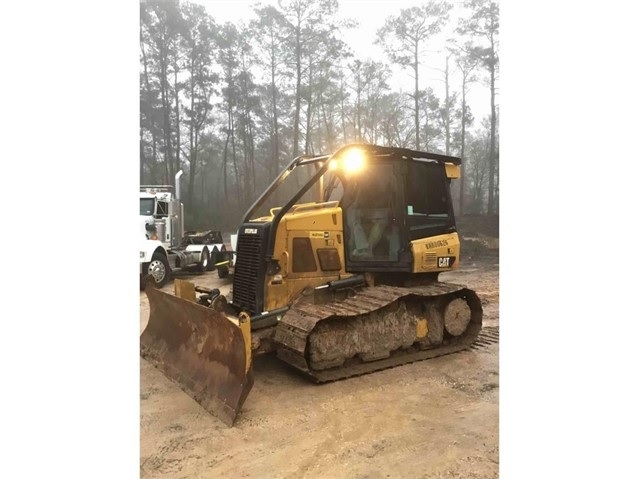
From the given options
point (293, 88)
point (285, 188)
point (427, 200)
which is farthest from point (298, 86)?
point (427, 200)

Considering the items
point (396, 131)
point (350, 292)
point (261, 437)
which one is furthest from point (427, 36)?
point (261, 437)

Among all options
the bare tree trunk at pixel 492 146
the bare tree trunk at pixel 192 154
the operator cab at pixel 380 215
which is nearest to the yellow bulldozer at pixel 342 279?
the operator cab at pixel 380 215

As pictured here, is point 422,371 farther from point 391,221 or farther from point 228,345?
point 228,345

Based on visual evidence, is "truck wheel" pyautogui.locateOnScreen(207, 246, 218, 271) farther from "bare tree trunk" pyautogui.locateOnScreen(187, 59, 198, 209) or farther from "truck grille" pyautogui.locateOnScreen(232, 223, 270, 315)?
"bare tree trunk" pyautogui.locateOnScreen(187, 59, 198, 209)

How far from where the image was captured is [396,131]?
354 cm

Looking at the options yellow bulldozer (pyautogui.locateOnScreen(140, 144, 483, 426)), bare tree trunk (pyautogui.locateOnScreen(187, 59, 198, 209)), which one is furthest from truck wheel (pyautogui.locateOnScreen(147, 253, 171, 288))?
bare tree trunk (pyautogui.locateOnScreen(187, 59, 198, 209))

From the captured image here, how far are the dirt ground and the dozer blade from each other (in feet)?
0.29

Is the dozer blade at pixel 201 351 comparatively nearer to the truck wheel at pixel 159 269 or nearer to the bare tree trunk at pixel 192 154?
the truck wheel at pixel 159 269

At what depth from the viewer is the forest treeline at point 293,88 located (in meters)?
2.62

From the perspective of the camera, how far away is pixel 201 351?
3.23 meters

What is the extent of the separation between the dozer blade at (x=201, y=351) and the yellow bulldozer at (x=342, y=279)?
15 millimetres

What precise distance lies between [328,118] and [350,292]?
4.66 feet

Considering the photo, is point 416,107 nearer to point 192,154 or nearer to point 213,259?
point 192,154

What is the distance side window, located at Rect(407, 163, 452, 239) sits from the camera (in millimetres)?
3965
